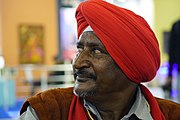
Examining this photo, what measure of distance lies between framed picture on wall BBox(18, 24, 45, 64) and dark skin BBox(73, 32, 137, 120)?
8829 millimetres

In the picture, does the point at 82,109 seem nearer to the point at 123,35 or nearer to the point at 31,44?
the point at 123,35

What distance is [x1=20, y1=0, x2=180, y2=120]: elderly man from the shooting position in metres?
1.03

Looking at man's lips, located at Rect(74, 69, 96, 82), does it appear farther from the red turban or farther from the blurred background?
the blurred background

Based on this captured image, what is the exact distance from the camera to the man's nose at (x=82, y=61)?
3.37 feet

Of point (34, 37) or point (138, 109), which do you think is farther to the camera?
point (34, 37)

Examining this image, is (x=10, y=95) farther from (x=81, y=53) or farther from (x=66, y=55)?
(x=81, y=53)

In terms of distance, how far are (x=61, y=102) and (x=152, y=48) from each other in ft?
1.05

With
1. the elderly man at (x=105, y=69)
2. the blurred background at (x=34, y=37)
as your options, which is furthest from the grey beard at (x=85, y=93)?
the blurred background at (x=34, y=37)

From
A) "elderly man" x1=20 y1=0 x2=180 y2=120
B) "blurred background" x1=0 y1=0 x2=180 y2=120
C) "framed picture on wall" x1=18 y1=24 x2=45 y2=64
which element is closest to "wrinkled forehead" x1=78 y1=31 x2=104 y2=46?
"elderly man" x1=20 y1=0 x2=180 y2=120

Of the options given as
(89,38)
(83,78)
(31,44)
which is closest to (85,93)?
(83,78)

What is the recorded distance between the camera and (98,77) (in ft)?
3.37

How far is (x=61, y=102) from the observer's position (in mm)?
1098

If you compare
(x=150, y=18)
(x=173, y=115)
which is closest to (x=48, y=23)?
(x=150, y=18)

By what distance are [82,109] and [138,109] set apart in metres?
0.18
